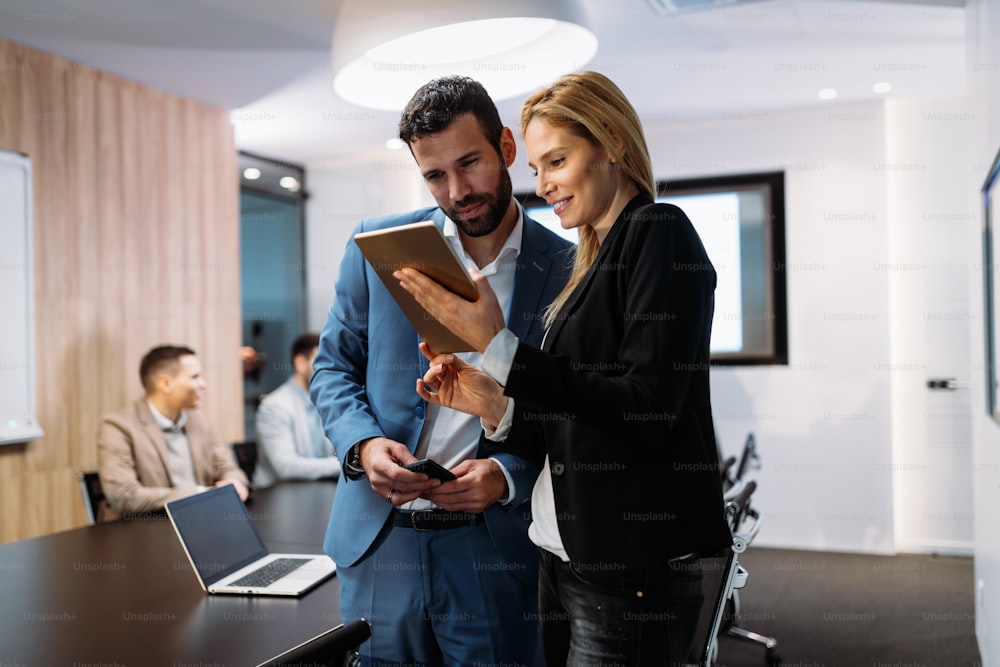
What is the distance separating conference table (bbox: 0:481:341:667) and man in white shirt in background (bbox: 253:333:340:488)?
1807mm

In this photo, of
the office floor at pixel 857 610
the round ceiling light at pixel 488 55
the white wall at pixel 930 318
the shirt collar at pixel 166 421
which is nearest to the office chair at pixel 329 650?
the round ceiling light at pixel 488 55

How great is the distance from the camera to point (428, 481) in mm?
1536

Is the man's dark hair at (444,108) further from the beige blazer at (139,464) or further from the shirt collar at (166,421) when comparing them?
the shirt collar at (166,421)

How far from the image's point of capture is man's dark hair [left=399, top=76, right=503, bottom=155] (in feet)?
5.47

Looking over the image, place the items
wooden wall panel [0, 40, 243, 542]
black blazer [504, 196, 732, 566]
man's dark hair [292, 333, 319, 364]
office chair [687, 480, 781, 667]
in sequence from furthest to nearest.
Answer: man's dark hair [292, 333, 319, 364]
wooden wall panel [0, 40, 243, 542]
office chair [687, 480, 781, 667]
black blazer [504, 196, 732, 566]

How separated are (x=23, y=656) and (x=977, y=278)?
11.8ft

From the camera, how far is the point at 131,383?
4898 mm

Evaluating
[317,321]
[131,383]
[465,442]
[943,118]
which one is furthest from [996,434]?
[317,321]

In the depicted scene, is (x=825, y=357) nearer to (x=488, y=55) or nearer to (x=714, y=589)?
(x=488, y=55)

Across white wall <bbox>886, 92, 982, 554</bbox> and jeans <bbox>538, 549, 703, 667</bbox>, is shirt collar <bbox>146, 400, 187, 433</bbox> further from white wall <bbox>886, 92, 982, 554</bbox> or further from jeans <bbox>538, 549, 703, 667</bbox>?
white wall <bbox>886, 92, 982, 554</bbox>

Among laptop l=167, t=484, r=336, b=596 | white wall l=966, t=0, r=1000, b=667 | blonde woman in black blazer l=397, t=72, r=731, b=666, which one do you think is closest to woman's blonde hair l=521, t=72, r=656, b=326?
blonde woman in black blazer l=397, t=72, r=731, b=666

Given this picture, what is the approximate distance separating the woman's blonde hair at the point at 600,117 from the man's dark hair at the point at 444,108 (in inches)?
12.5

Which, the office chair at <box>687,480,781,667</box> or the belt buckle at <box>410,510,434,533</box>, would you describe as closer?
the office chair at <box>687,480,781,667</box>

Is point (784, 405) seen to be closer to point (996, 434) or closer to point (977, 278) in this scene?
point (977, 278)
